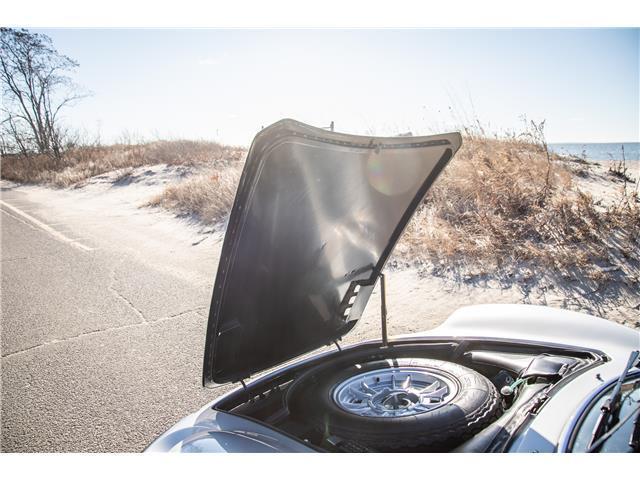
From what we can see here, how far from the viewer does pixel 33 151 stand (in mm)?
27828

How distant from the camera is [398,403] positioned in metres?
1.82

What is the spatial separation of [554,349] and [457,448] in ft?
2.82

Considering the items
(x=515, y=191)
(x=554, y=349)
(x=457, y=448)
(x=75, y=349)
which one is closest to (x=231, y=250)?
(x=457, y=448)

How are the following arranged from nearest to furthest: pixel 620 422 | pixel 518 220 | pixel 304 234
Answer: pixel 620 422
pixel 304 234
pixel 518 220

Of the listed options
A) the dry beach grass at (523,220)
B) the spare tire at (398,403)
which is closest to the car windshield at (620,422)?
the spare tire at (398,403)

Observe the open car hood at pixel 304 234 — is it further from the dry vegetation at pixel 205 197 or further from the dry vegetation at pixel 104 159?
the dry vegetation at pixel 104 159

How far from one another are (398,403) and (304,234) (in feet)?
2.64

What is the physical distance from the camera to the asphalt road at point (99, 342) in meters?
2.84

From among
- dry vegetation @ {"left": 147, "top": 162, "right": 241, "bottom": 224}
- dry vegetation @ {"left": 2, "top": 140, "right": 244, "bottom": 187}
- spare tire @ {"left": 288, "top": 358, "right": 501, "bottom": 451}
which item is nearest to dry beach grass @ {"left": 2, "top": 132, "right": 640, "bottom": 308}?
dry vegetation @ {"left": 147, "top": 162, "right": 241, "bottom": 224}

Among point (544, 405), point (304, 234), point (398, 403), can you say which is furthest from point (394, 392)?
point (304, 234)

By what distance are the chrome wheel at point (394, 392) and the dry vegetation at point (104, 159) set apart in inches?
634

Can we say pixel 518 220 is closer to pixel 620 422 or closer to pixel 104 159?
pixel 620 422

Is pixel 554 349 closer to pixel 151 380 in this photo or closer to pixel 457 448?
pixel 457 448

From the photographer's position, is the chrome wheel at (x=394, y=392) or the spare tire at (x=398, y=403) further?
the chrome wheel at (x=394, y=392)
